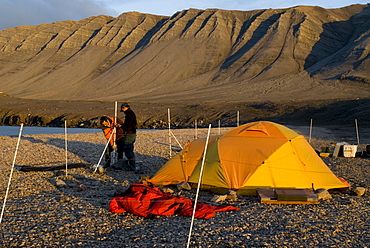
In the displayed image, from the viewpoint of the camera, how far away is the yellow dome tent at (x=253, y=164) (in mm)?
9430

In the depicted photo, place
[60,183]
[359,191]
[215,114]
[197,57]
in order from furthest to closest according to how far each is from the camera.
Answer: [197,57] < [215,114] < [60,183] < [359,191]

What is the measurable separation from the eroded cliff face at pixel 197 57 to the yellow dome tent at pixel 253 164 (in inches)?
2272

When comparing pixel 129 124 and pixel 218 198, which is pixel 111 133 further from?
pixel 218 198

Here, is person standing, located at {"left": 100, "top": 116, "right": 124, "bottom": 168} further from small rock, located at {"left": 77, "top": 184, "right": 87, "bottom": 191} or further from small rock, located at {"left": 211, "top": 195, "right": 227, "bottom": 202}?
small rock, located at {"left": 211, "top": 195, "right": 227, "bottom": 202}

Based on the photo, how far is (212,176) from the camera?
975cm

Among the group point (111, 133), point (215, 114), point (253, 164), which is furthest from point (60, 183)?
point (215, 114)

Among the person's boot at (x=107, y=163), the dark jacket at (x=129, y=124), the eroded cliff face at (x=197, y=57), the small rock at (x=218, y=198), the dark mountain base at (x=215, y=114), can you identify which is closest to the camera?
the small rock at (x=218, y=198)

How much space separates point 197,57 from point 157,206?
3732 inches

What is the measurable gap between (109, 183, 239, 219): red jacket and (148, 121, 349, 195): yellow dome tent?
1772 mm

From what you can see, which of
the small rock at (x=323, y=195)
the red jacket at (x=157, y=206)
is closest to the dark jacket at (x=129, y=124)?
the red jacket at (x=157, y=206)

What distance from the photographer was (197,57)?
330 feet

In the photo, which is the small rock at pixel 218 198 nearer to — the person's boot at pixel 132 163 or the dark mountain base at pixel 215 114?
the person's boot at pixel 132 163

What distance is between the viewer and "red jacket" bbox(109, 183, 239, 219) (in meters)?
7.38

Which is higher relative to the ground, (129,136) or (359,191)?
(129,136)
